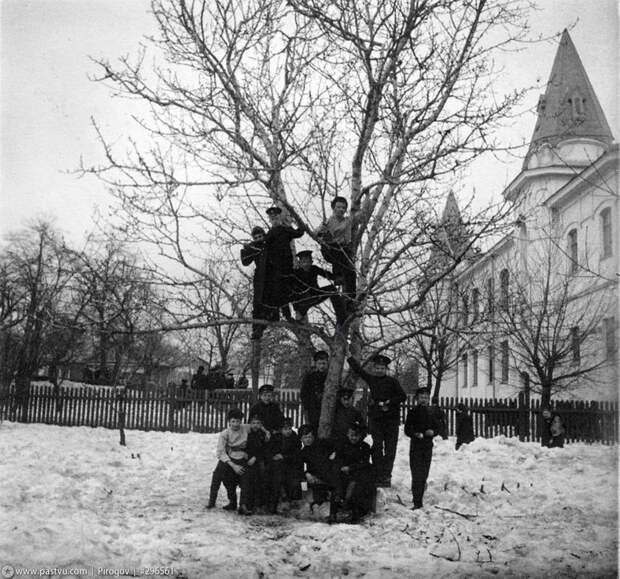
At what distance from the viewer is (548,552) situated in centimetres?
619

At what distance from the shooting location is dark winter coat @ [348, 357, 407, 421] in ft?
26.9

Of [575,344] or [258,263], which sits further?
[575,344]

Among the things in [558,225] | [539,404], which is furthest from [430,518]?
[558,225]

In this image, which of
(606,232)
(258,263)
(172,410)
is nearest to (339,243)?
(258,263)

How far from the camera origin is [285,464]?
8.04 m

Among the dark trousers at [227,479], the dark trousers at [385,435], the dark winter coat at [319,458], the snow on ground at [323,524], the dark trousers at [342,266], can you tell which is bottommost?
the snow on ground at [323,524]

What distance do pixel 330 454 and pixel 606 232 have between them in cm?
1447

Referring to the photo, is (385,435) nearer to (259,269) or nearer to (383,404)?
(383,404)

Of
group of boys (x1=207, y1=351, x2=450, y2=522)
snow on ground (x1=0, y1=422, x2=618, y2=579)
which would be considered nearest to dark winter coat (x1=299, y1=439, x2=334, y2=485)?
group of boys (x1=207, y1=351, x2=450, y2=522)

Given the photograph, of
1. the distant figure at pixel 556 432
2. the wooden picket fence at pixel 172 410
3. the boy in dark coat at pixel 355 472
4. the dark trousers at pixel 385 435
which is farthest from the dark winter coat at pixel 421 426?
the wooden picket fence at pixel 172 410

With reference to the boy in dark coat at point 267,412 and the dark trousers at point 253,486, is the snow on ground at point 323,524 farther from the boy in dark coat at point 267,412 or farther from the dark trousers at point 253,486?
the boy in dark coat at point 267,412

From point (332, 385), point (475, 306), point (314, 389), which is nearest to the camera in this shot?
point (332, 385)

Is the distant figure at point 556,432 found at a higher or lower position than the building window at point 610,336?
lower

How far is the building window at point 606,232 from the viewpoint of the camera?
17761 millimetres
